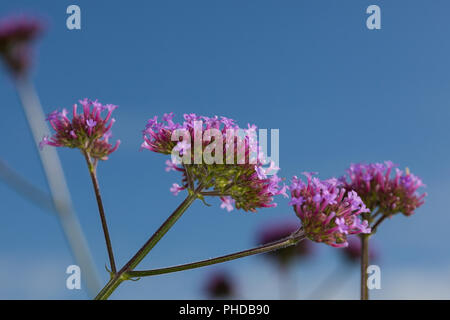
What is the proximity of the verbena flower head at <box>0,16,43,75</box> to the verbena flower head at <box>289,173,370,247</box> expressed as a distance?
4302 millimetres

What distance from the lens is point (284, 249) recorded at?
7.55 m

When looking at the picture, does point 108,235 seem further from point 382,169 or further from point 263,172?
point 382,169

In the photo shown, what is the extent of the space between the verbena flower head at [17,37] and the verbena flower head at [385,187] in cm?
424

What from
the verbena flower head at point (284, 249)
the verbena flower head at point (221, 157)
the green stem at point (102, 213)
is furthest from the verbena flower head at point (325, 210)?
the verbena flower head at point (284, 249)

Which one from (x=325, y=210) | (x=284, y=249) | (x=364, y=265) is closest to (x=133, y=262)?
(x=325, y=210)

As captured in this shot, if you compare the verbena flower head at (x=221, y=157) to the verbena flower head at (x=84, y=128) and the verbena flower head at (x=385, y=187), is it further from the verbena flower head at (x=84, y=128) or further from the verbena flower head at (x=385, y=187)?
the verbena flower head at (x=385, y=187)

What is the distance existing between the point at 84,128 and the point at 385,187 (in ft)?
9.62

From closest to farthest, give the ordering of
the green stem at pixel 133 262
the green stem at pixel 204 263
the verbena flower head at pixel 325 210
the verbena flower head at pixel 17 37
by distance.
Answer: the green stem at pixel 204 263, the green stem at pixel 133 262, the verbena flower head at pixel 325 210, the verbena flower head at pixel 17 37

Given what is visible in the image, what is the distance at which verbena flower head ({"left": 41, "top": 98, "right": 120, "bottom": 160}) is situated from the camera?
12.9ft

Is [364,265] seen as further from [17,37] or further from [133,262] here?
[17,37]

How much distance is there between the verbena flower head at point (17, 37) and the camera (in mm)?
6336

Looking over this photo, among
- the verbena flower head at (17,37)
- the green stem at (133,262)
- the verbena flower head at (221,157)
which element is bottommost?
the green stem at (133,262)

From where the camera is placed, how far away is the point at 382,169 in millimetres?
4984
